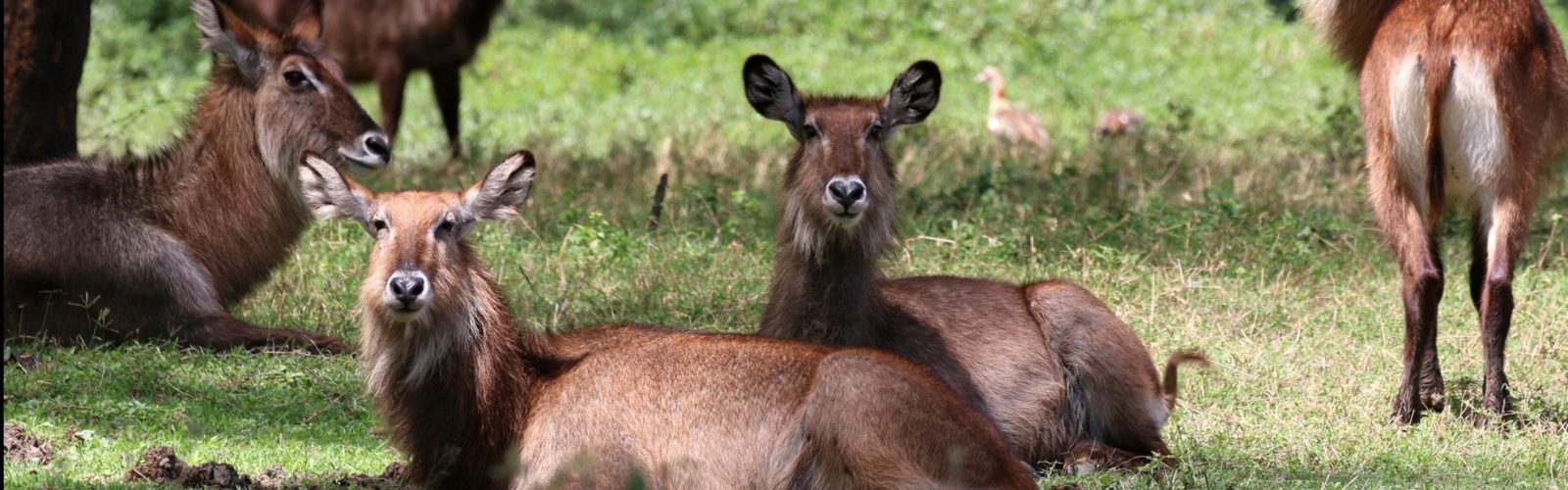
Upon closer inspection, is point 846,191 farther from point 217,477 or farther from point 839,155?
point 217,477

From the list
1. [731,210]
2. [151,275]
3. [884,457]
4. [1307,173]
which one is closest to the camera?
[884,457]

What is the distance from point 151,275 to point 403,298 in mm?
2679

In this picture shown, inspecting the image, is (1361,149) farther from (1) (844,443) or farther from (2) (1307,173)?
(1) (844,443)

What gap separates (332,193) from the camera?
4.80 meters

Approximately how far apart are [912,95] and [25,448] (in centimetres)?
283

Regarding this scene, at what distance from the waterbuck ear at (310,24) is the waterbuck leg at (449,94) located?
3.94 meters

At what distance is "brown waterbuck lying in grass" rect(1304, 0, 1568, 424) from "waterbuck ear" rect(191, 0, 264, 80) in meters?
4.05

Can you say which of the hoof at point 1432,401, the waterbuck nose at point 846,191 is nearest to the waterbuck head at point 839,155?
the waterbuck nose at point 846,191

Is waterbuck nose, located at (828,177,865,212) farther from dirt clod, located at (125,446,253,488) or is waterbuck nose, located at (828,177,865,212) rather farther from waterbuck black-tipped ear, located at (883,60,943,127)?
dirt clod, located at (125,446,253,488)

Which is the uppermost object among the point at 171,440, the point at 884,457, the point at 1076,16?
the point at 1076,16

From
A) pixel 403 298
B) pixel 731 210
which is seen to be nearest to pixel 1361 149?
pixel 731 210

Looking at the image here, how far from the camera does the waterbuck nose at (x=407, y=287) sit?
4398 millimetres

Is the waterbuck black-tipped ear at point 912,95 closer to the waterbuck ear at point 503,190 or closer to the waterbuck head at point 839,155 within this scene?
the waterbuck head at point 839,155

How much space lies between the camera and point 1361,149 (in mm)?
10469
